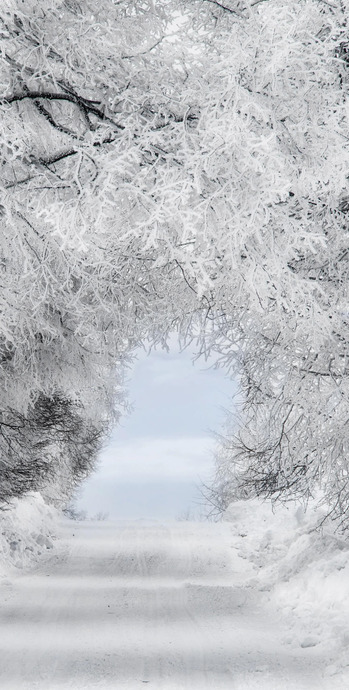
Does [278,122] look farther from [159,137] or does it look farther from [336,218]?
[336,218]

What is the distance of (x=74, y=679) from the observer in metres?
7.77

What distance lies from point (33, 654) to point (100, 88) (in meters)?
6.76

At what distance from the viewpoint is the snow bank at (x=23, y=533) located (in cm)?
1708

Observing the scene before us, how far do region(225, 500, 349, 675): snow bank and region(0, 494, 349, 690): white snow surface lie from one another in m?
0.03

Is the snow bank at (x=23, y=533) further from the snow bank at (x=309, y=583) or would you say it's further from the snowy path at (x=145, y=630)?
the snow bank at (x=309, y=583)

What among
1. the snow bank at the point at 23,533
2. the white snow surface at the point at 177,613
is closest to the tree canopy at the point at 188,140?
the white snow surface at the point at 177,613

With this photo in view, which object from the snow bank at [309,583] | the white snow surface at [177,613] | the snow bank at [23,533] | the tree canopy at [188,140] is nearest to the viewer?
the tree canopy at [188,140]

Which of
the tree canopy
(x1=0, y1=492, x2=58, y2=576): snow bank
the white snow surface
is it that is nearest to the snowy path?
the white snow surface

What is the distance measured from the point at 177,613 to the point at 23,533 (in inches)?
388

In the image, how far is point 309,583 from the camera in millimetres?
11977

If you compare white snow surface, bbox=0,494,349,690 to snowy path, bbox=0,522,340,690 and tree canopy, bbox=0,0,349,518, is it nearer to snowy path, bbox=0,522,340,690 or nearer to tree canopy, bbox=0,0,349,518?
snowy path, bbox=0,522,340,690

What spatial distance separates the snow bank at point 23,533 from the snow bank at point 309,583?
549cm

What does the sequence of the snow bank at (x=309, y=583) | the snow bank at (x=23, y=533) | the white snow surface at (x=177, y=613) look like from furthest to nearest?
the snow bank at (x=23, y=533)
the snow bank at (x=309, y=583)
the white snow surface at (x=177, y=613)

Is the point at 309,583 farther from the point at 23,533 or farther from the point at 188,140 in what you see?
the point at 23,533
